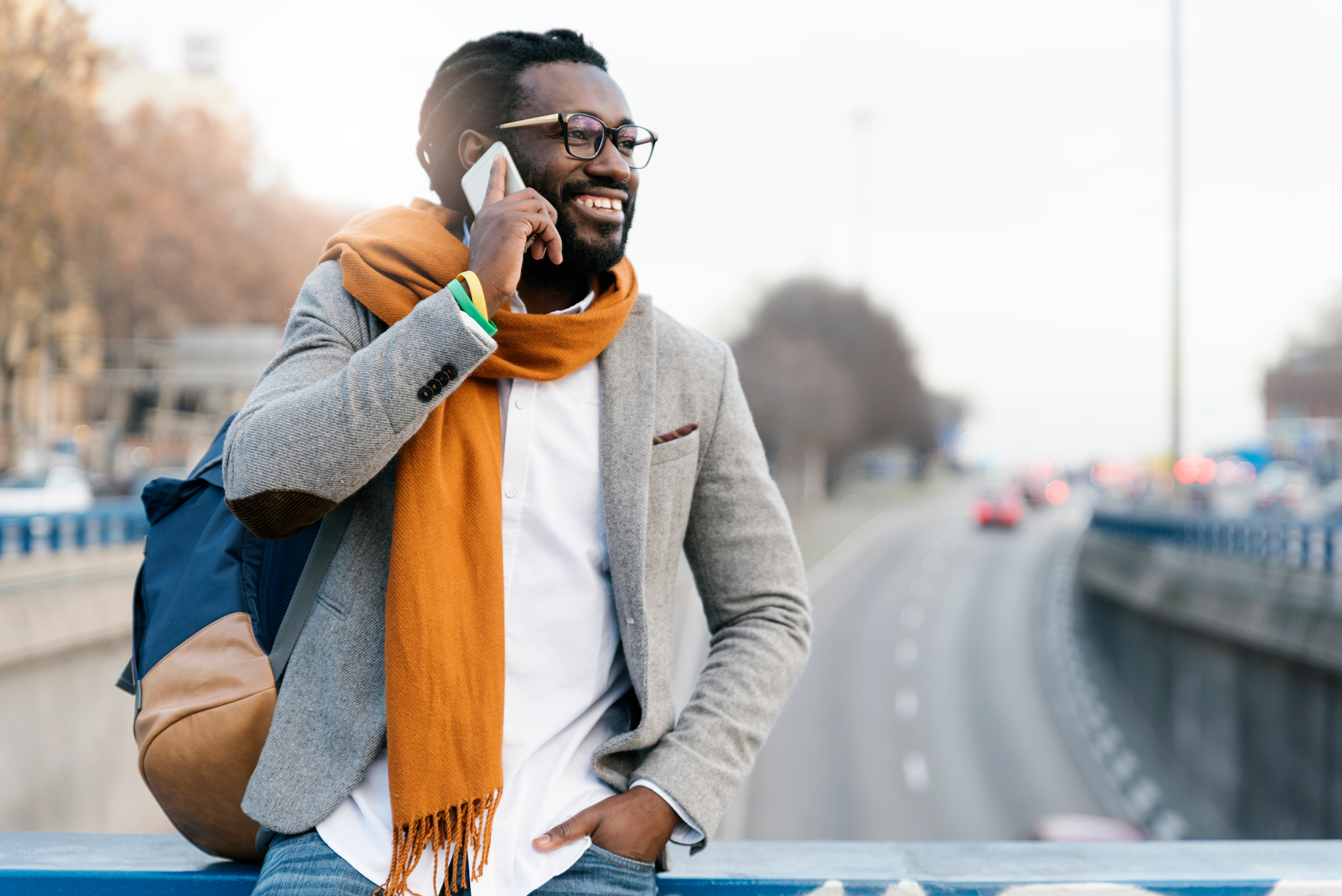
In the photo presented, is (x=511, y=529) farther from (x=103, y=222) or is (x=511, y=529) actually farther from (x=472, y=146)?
(x=103, y=222)

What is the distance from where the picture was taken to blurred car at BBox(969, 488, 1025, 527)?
169ft

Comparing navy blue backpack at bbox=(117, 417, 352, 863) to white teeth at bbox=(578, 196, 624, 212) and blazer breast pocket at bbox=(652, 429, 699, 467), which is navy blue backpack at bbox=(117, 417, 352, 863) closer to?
blazer breast pocket at bbox=(652, 429, 699, 467)

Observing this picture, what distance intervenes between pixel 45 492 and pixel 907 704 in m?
19.2

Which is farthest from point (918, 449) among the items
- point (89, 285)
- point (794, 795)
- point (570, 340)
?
point (570, 340)

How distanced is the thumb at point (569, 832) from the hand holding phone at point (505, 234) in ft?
2.42

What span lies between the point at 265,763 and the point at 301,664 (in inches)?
5.6

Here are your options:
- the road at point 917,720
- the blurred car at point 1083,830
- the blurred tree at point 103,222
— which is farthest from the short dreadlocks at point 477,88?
the blurred tree at point 103,222

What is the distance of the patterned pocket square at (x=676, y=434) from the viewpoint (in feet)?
6.08

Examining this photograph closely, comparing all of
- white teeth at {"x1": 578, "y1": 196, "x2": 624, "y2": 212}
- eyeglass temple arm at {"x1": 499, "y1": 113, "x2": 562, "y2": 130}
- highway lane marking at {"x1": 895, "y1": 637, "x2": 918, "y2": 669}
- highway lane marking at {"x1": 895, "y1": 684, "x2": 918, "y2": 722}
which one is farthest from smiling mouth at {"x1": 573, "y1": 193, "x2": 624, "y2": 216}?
highway lane marking at {"x1": 895, "y1": 637, "x2": 918, "y2": 669}

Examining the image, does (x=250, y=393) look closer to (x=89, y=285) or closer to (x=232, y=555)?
(x=232, y=555)

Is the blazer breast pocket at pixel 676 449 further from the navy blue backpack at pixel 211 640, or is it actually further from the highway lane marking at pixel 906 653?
the highway lane marking at pixel 906 653

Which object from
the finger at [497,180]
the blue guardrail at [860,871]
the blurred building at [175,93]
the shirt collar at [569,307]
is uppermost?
the blurred building at [175,93]

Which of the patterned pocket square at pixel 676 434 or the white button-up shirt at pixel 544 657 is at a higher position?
the patterned pocket square at pixel 676 434

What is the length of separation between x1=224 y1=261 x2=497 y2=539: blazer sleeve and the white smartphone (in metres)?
0.27
